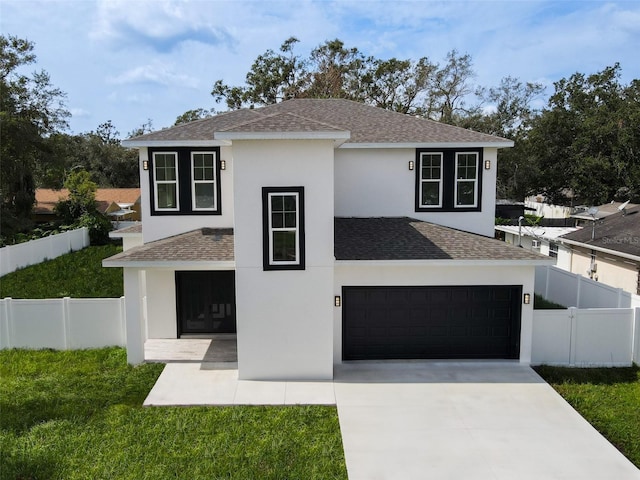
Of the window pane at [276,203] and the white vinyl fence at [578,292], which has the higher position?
the window pane at [276,203]

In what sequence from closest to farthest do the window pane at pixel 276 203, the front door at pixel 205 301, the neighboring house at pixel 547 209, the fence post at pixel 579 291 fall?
the window pane at pixel 276 203 → the front door at pixel 205 301 → the fence post at pixel 579 291 → the neighboring house at pixel 547 209

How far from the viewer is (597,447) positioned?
7688mm

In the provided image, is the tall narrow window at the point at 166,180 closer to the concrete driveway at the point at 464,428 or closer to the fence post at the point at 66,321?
the fence post at the point at 66,321

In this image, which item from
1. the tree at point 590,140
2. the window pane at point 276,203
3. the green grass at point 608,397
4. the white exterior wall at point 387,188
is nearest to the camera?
the green grass at point 608,397

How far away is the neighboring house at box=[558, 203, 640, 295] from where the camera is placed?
16594 mm

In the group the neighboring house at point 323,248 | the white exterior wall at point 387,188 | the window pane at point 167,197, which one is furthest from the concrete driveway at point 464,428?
the window pane at point 167,197

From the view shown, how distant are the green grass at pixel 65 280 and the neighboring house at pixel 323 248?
5.63 m

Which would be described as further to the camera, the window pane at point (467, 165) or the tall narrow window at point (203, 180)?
the window pane at point (467, 165)

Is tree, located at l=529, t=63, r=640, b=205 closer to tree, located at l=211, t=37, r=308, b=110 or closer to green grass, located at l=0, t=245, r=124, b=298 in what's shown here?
tree, located at l=211, t=37, r=308, b=110

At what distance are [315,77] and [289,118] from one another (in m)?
30.9

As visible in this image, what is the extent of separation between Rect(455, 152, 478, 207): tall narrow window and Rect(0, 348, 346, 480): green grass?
7357mm

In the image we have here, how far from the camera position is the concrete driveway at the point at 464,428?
7.09m

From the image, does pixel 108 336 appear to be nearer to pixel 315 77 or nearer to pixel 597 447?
pixel 597 447

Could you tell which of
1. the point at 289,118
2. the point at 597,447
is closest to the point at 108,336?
the point at 289,118
